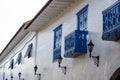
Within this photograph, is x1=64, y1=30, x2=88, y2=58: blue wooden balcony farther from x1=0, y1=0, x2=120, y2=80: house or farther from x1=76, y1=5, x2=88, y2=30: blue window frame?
x1=76, y1=5, x2=88, y2=30: blue window frame

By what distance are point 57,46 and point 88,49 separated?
475 cm

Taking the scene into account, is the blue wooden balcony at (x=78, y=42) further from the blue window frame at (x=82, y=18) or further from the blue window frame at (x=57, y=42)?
the blue window frame at (x=57, y=42)

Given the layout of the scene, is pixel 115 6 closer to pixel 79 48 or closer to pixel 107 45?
pixel 107 45

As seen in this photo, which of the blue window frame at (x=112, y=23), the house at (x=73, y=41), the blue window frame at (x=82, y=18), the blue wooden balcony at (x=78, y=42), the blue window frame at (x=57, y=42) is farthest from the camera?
the blue window frame at (x=57, y=42)

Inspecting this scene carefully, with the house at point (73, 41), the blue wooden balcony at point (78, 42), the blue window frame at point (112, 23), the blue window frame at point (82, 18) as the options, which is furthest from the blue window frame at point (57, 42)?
the blue window frame at point (112, 23)

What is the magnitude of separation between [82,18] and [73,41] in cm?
136

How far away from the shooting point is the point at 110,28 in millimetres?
10508

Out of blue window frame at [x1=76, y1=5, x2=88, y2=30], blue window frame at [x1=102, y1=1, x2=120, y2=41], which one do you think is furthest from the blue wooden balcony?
blue window frame at [x1=102, y1=1, x2=120, y2=41]

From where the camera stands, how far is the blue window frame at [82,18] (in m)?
13.6

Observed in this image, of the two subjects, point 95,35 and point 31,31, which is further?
point 31,31

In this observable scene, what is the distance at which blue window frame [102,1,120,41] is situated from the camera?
1019 cm

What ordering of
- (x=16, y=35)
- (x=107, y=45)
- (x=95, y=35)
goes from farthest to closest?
(x=16, y=35) → (x=95, y=35) → (x=107, y=45)

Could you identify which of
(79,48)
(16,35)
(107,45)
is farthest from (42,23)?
(107,45)

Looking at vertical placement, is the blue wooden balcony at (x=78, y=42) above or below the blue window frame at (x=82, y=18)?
below
